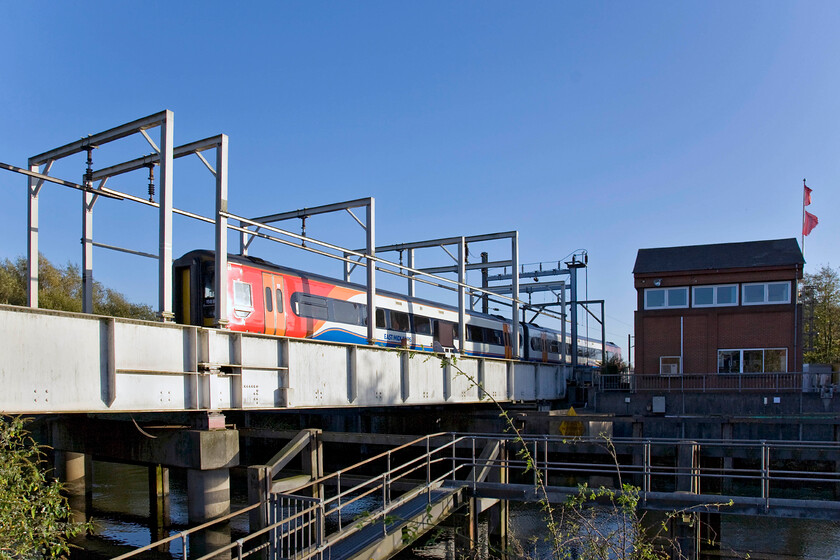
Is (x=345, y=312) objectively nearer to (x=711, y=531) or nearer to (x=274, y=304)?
(x=274, y=304)

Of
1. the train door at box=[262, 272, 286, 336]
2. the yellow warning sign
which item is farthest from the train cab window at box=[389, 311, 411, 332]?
the yellow warning sign

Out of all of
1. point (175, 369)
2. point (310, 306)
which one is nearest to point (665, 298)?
point (310, 306)

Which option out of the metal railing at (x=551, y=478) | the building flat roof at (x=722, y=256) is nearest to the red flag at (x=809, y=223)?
the building flat roof at (x=722, y=256)

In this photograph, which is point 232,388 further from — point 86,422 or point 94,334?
point 86,422

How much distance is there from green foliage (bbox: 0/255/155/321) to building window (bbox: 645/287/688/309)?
2825 cm

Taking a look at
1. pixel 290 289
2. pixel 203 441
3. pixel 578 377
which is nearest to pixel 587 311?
pixel 578 377

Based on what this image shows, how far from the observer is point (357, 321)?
21.3 meters

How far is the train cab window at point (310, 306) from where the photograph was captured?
18.6m

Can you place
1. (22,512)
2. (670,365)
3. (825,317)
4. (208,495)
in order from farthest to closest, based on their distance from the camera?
(825,317) → (670,365) → (208,495) → (22,512)

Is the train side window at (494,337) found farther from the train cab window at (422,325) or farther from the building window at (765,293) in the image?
the building window at (765,293)

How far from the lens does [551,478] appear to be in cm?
2431

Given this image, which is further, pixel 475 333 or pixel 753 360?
pixel 475 333

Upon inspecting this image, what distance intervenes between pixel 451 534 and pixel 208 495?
7.40m

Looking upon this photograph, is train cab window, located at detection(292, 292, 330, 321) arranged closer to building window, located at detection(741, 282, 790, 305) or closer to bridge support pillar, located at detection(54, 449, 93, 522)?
bridge support pillar, located at detection(54, 449, 93, 522)
